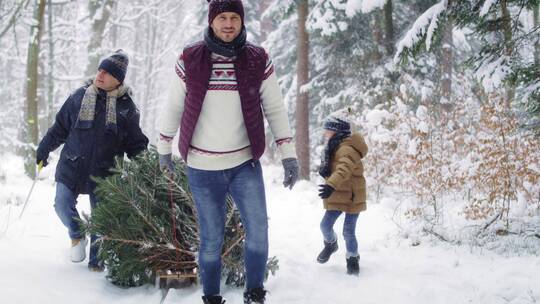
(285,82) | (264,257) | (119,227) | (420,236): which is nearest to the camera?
(264,257)

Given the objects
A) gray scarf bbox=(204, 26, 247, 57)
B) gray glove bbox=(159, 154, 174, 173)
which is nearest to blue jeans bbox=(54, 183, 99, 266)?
gray glove bbox=(159, 154, 174, 173)

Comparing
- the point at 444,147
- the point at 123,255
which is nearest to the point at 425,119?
the point at 444,147

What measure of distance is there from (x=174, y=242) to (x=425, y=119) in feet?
17.1

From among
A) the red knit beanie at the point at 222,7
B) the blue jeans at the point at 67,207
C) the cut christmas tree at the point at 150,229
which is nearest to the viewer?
the red knit beanie at the point at 222,7

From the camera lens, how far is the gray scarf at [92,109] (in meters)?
4.40

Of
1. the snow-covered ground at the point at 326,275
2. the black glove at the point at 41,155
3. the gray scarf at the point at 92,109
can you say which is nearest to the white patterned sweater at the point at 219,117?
the snow-covered ground at the point at 326,275

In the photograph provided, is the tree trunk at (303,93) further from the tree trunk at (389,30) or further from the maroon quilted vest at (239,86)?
the maroon quilted vest at (239,86)

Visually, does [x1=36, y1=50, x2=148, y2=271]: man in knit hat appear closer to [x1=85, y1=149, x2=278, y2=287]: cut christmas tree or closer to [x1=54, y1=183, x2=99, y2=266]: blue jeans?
[x1=54, y1=183, x2=99, y2=266]: blue jeans

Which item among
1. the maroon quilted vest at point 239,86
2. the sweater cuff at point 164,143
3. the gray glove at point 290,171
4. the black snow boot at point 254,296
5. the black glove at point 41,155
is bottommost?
the black snow boot at point 254,296

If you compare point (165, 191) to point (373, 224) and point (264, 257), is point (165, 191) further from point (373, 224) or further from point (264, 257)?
point (373, 224)

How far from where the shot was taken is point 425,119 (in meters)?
7.66

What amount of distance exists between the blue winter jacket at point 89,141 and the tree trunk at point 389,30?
9135mm

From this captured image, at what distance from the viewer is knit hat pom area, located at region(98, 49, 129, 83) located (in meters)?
4.41

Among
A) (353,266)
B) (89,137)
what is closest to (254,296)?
(353,266)
